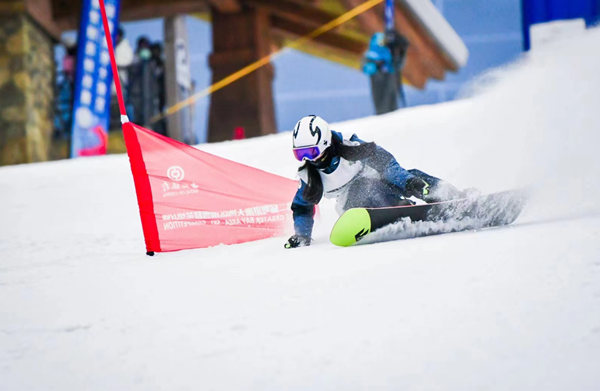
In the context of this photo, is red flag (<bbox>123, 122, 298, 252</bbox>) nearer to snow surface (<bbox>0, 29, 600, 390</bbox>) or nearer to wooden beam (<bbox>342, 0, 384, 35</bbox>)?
snow surface (<bbox>0, 29, 600, 390</bbox>)

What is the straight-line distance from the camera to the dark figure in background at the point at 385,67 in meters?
9.05

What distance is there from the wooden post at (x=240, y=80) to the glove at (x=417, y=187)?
28.3ft

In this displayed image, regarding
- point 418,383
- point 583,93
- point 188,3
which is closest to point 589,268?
point 418,383

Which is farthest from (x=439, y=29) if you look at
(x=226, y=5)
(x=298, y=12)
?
(x=226, y=5)

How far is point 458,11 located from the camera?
11.0m

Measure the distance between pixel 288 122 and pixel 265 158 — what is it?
4653 mm

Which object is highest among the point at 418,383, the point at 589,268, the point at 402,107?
the point at 402,107

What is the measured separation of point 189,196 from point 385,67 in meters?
5.74

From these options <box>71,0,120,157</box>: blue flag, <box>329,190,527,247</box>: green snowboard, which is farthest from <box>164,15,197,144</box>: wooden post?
<box>329,190,527,247</box>: green snowboard

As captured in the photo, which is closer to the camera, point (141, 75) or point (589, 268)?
point (589, 268)

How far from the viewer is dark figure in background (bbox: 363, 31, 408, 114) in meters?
9.05

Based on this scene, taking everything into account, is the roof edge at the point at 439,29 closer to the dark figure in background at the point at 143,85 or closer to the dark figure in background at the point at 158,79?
the dark figure in background at the point at 158,79

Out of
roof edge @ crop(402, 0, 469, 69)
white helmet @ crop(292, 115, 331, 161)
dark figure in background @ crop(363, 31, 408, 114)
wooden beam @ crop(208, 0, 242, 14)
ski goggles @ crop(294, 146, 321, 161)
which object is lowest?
ski goggles @ crop(294, 146, 321, 161)

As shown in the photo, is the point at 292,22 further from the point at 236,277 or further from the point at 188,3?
the point at 236,277
